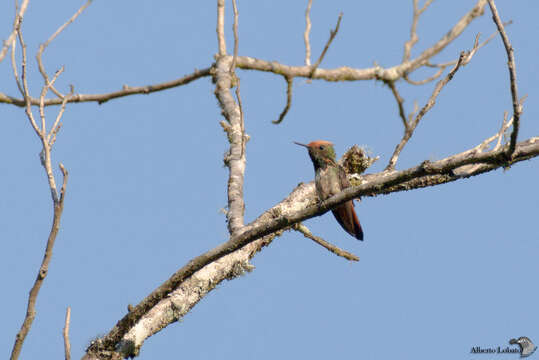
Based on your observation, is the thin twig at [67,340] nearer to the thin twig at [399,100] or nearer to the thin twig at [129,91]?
the thin twig at [129,91]

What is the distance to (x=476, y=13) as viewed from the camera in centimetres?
945

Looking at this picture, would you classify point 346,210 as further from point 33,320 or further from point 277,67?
point 33,320

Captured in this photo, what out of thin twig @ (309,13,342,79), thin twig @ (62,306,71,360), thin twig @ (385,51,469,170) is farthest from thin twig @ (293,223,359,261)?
thin twig @ (62,306,71,360)

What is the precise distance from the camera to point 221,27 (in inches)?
269

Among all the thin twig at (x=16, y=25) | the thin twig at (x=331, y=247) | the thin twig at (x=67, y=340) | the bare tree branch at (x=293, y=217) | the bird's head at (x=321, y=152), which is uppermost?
the bird's head at (x=321, y=152)

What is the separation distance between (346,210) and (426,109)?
1742mm

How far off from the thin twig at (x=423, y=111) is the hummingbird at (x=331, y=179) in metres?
0.48

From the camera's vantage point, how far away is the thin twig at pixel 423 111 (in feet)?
15.8

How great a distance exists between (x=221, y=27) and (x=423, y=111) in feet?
8.68

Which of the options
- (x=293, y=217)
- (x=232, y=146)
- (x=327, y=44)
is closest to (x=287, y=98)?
(x=327, y=44)

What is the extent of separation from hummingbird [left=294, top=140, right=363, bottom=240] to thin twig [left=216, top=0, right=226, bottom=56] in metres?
1.31

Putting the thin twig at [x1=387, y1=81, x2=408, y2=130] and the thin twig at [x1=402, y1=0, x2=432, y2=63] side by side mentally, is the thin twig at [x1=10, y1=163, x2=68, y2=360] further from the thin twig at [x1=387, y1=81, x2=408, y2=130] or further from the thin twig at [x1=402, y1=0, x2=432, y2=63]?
the thin twig at [x1=402, y1=0, x2=432, y2=63]

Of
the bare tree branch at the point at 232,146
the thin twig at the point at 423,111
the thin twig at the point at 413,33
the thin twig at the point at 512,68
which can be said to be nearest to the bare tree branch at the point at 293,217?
the thin twig at the point at 512,68

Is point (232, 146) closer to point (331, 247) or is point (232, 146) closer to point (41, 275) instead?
point (331, 247)
